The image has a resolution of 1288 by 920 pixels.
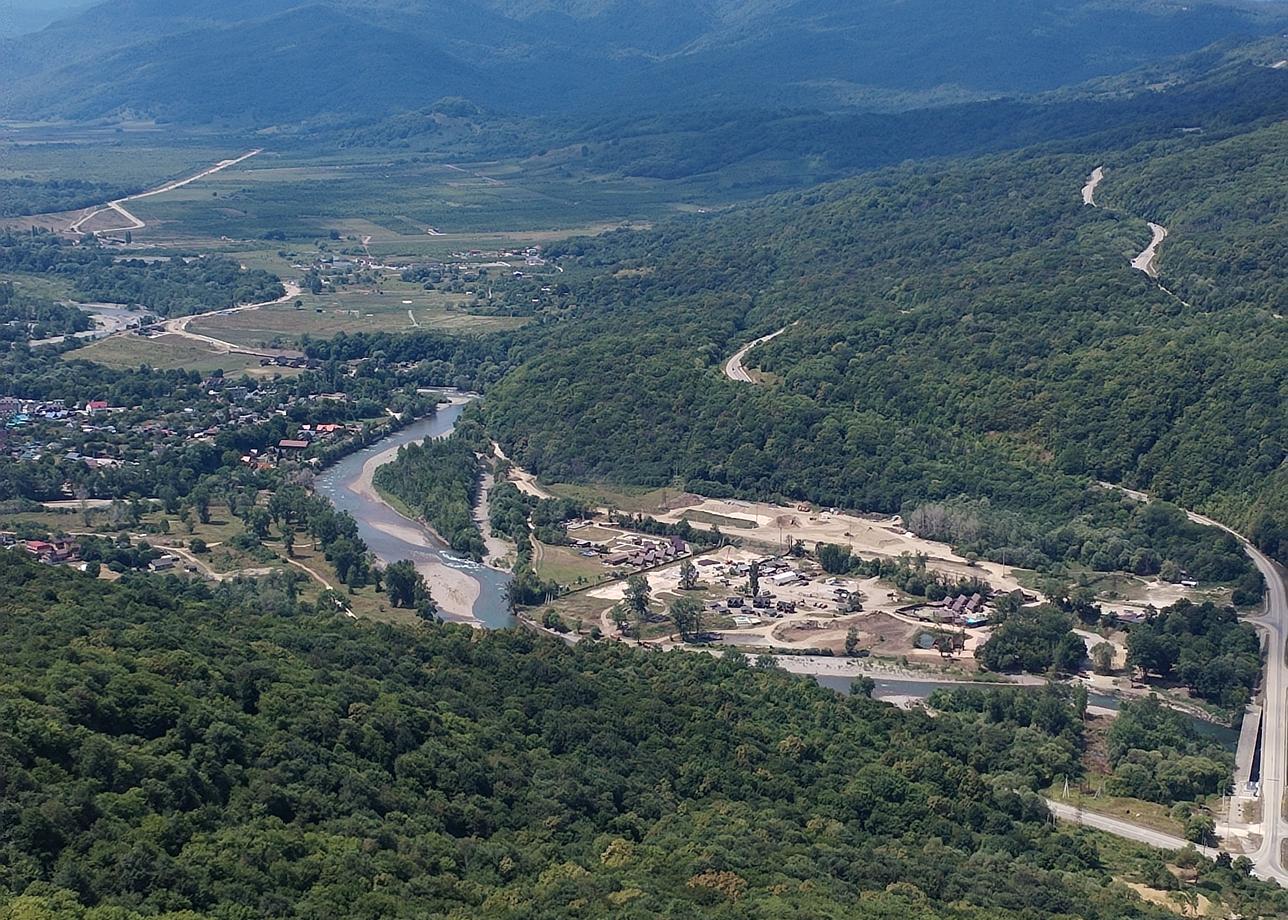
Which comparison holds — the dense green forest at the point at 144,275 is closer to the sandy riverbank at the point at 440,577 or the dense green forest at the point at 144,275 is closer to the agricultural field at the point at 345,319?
the agricultural field at the point at 345,319

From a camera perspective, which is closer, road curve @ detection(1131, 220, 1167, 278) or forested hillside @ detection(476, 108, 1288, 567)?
forested hillside @ detection(476, 108, 1288, 567)

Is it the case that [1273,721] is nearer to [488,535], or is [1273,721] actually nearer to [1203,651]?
[1203,651]

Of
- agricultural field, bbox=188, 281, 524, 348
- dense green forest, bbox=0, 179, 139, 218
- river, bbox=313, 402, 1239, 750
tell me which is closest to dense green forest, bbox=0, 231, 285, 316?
agricultural field, bbox=188, 281, 524, 348

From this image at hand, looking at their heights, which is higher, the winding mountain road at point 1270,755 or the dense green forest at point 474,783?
the dense green forest at point 474,783

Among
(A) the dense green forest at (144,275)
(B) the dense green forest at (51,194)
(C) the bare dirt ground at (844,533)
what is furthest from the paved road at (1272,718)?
(B) the dense green forest at (51,194)

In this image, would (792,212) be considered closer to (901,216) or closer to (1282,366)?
(901,216)

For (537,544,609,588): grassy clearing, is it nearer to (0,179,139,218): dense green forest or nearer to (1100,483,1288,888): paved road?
(1100,483,1288,888): paved road
